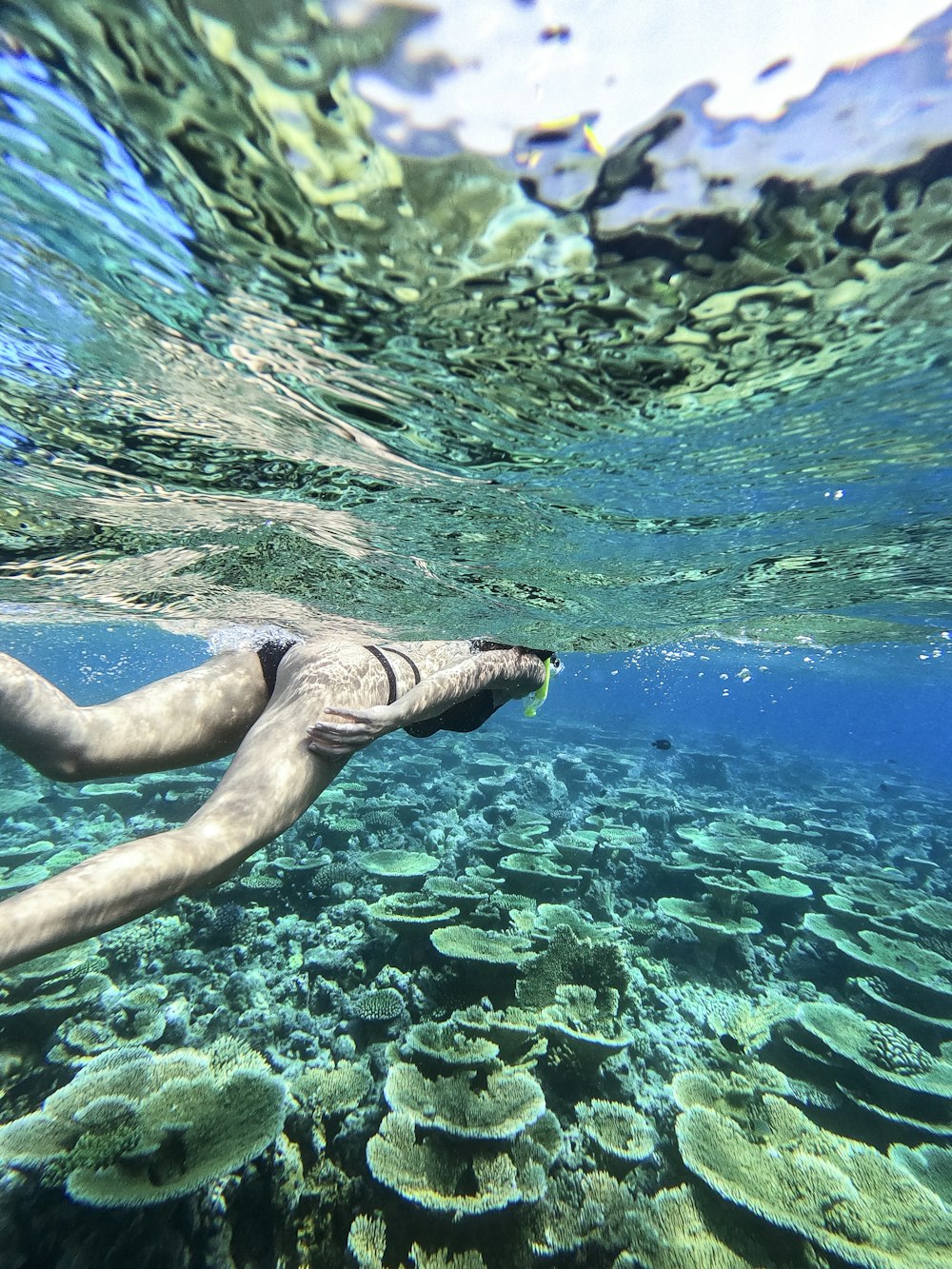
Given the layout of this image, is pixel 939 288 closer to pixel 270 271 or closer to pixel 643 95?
pixel 643 95

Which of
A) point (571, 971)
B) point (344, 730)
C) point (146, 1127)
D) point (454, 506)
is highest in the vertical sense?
point (454, 506)

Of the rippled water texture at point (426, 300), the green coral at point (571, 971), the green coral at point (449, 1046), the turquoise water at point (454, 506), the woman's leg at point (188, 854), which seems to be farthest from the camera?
the green coral at point (571, 971)

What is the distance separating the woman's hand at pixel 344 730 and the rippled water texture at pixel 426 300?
2.91 m

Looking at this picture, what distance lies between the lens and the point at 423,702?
447cm

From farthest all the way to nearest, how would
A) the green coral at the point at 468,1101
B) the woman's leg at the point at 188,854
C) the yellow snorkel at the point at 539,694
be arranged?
the yellow snorkel at the point at 539,694 < the green coral at the point at 468,1101 < the woman's leg at the point at 188,854

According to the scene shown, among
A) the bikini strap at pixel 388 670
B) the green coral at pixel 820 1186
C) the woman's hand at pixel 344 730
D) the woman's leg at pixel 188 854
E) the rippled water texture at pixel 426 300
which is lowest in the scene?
the green coral at pixel 820 1186

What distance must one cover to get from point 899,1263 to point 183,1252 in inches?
174

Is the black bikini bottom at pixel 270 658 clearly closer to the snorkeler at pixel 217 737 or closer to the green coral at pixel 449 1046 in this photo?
the snorkeler at pixel 217 737

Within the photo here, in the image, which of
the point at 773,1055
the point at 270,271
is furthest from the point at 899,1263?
the point at 270,271

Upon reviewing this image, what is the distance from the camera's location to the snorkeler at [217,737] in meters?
2.48

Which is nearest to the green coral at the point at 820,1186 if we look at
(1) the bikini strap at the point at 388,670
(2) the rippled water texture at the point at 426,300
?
(1) the bikini strap at the point at 388,670

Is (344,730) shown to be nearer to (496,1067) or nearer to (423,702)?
(423,702)

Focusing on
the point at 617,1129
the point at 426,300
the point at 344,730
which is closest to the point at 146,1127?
the point at 344,730

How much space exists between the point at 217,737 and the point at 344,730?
2.30m
